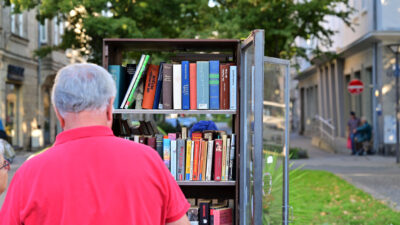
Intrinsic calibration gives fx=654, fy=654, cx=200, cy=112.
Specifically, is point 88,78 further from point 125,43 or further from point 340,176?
point 340,176

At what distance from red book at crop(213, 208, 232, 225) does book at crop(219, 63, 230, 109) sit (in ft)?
2.73

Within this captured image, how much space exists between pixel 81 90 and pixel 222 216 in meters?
3.13

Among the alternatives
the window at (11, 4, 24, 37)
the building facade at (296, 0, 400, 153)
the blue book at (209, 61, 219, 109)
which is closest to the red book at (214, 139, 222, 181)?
the blue book at (209, 61, 219, 109)

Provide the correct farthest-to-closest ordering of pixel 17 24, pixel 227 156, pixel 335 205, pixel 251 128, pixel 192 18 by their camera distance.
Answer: pixel 17 24, pixel 192 18, pixel 335 205, pixel 227 156, pixel 251 128

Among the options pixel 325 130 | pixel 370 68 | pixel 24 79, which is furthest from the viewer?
pixel 325 130

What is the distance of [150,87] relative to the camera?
514 centimetres

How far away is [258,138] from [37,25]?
2614 cm

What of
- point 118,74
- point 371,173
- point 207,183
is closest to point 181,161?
point 207,183

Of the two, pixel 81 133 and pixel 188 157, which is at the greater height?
pixel 81 133

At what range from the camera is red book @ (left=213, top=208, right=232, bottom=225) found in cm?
516

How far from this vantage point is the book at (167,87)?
5043 millimetres

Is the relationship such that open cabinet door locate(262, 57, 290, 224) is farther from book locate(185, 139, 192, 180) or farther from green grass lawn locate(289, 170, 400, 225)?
book locate(185, 139, 192, 180)

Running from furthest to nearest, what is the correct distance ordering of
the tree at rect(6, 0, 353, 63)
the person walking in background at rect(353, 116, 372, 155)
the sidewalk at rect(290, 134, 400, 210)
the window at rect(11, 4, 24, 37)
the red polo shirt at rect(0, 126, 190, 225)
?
the window at rect(11, 4, 24, 37), the person walking in background at rect(353, 116, 372, 155), the tree at rect(6, 0, 353, 63), the sidewalk at rect(290, 134, 400, 210), the red polo shirt at rect(0, 126, 190, 225)

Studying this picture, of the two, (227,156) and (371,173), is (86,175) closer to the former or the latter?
(227,156)
